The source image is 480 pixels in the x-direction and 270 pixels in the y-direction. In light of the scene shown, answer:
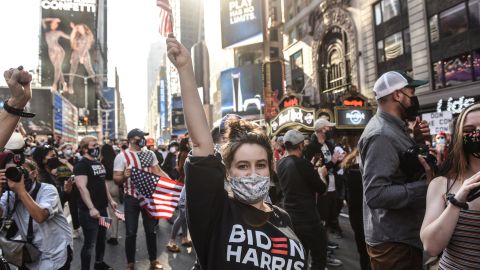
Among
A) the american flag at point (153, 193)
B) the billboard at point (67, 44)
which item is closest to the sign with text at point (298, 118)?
the american flag at point (153, 193)

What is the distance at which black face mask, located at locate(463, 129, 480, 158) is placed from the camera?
2.14 metres

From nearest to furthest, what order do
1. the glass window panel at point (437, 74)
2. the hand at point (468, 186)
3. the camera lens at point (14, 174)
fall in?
the hand at point (468, 186), the camera lens at point (14, 174), the glass window panel at point (437, 74)

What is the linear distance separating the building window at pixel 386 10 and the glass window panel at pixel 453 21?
4.17 metres

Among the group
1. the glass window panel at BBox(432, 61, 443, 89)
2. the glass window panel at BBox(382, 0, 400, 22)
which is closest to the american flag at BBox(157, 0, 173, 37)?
the glass window panel at BBox(432, 61, 443, 89)

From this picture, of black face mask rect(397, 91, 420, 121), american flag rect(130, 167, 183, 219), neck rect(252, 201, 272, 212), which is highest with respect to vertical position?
black face mask rect(397, 91, 420, 121)

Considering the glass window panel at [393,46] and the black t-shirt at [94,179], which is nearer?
the black t-shirt at [94,179]

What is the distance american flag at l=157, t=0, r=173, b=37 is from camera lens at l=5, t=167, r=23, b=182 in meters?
1.62

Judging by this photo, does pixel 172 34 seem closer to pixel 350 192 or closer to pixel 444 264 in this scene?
pixel 444 264

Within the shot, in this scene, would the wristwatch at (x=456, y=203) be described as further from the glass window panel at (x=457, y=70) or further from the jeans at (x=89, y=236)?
the glass window panel at (x=457, y=70)

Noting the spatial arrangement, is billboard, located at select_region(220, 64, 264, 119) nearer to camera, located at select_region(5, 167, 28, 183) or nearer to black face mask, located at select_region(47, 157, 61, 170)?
black face mask, located at select_region(47, 157, 61, 170)

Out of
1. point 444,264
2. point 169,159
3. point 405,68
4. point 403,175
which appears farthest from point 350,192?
point 405,68

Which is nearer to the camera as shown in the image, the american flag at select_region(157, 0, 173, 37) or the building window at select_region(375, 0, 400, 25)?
the american flag at select_region(157, 0, 173, 37)

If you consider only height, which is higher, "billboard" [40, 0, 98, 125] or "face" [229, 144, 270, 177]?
"billboard" [40, 0, 98, 125]

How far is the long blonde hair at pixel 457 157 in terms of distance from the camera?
7.42ft
